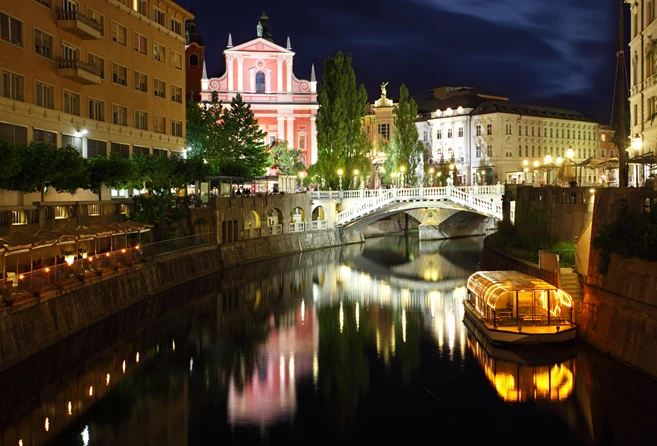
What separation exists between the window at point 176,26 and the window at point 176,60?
1761mm

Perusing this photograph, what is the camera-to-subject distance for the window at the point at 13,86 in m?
40.6

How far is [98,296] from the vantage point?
34562mm

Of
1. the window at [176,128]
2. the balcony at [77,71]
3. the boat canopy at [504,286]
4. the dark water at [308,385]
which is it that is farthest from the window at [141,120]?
the boat canopy at [504,286]

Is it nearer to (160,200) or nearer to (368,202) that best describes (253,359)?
(160,200)

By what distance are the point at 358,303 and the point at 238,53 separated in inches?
2246

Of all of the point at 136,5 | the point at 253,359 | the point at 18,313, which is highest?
the point at 136,5

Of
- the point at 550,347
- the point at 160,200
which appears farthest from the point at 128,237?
the point at 550,347

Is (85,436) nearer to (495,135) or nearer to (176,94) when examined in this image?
(176,94)

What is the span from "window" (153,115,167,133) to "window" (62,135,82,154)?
35.6ft

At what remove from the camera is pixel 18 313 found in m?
26.8

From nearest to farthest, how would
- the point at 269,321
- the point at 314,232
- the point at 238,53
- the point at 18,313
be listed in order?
the point at 18,313
the point at 269,321
the point at 314,232
the point at 238,53

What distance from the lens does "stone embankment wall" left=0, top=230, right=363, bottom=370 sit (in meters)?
26.7

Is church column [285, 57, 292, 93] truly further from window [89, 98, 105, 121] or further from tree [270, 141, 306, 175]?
window [89, 98, 105, 121]

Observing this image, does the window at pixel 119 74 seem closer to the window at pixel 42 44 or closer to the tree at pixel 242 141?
the window at pixel 42 44
